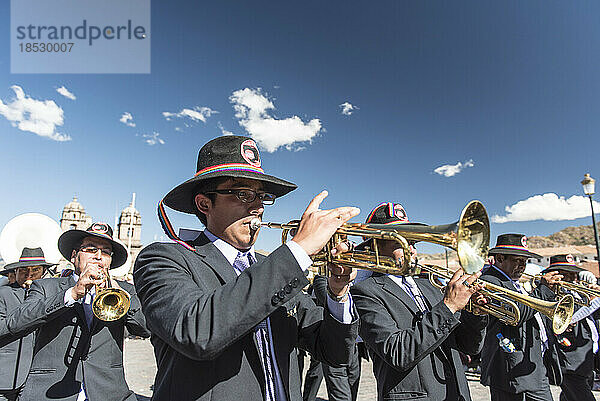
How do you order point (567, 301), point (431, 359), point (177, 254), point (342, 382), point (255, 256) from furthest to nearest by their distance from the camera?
point (342, 382) < point (567, 301) < point (431, 359) < point (255, 256) < point (177, 254)

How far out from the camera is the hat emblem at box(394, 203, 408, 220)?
13.8ft

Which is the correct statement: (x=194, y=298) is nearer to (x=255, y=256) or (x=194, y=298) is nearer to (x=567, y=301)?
(x=255, y=256)

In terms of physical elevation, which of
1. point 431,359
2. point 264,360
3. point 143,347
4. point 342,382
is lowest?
point 143,347

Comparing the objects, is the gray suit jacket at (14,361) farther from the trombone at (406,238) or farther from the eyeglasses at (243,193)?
the trombone at (406,238)

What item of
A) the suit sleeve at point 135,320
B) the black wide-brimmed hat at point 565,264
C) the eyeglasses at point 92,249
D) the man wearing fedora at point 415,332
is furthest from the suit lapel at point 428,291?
the black wide-brimmed hat at point 565,264

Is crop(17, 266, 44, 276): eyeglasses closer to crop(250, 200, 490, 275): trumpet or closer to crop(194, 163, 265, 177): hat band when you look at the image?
crop(194, 163, 265, 177): hat band

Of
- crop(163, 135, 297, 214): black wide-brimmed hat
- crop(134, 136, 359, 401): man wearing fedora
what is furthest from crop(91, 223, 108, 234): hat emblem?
crop(163, 135, 297, 214): black wide-brimmed hat

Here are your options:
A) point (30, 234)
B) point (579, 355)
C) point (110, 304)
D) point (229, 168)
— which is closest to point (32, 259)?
point (30, 234)

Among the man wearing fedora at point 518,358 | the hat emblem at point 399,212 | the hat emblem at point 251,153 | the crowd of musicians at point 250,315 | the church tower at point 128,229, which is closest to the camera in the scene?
the crowd of musicians at point 250,315

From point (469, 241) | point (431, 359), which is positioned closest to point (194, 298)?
point (469, 241)

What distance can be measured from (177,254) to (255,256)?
1.84ft

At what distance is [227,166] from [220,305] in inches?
35.0

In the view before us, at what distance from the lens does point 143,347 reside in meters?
14.6

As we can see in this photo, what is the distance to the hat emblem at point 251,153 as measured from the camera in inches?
91.4
